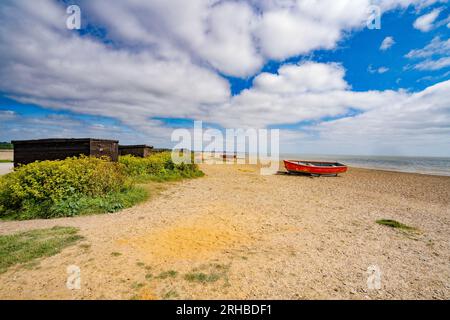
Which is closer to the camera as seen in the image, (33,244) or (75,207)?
(33,244)

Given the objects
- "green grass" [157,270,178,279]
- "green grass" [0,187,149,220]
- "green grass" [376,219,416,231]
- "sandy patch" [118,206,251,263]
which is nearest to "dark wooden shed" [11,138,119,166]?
"green grass" [0,187,149,220]

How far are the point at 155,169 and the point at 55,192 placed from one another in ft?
31.9

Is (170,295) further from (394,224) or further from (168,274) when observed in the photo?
(394,224)

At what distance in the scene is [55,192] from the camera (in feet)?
26.5

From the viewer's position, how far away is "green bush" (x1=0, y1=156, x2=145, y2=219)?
7.55 meters

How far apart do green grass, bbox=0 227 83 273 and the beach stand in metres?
0.25

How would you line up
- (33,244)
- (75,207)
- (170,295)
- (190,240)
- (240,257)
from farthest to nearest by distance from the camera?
(75,207)
(190,240)
(33,244)
(240,257)
(170,295)

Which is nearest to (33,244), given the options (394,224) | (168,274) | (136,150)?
(168,274)

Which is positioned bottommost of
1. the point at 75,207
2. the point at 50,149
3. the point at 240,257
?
the point at 240,257

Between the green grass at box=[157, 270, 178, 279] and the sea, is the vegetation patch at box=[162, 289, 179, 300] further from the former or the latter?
the sea

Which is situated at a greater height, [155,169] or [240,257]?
[155,169]
